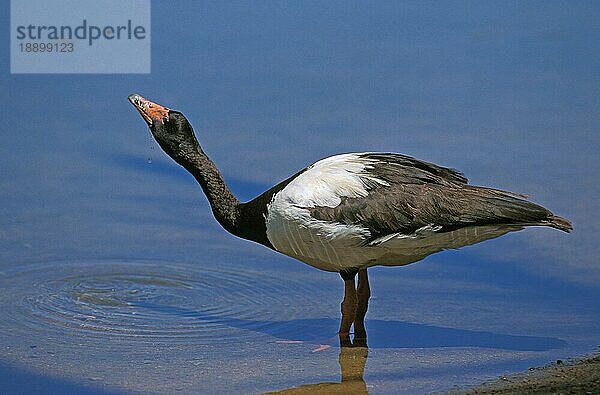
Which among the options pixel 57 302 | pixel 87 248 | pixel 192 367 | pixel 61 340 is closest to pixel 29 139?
pixel 87 248

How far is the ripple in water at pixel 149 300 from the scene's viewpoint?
26.1 feet

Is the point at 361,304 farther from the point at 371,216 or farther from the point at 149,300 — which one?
the point at 149,300

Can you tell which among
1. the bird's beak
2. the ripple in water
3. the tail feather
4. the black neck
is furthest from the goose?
the bird's beak

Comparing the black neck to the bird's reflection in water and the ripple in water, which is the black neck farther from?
the bird's reflection in water

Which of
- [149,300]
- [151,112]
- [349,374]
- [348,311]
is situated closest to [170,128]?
[151,112]

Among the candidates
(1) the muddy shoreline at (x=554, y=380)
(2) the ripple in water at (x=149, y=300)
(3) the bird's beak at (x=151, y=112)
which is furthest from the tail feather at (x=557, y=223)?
(3) the bird's beak at (x=151, y=112)

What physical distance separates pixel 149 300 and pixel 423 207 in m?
2.24

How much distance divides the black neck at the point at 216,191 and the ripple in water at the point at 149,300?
630mm

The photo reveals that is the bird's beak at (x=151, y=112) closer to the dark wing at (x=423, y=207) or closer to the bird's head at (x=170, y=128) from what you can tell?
the bird's head at (x=170, y=128)

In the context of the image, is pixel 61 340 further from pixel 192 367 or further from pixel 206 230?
pixel 206 230

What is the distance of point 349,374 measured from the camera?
7281mm

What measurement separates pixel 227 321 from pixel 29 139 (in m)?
4.54

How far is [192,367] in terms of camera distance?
285 inches

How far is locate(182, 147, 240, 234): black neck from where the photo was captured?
330 inches
